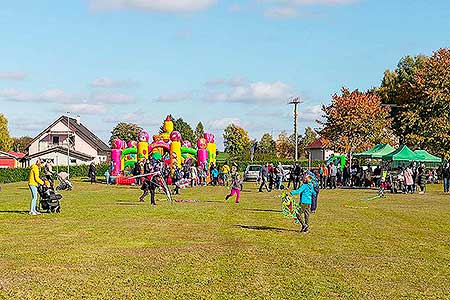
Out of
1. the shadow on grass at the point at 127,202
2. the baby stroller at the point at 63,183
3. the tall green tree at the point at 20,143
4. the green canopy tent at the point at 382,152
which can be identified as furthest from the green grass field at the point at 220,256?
the tall green tree at the point at 20,143

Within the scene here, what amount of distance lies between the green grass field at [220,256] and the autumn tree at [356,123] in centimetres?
4682

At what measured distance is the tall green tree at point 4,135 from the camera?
112 metres

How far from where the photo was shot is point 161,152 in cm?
4944

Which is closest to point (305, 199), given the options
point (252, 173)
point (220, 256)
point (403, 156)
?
point (220, 256)

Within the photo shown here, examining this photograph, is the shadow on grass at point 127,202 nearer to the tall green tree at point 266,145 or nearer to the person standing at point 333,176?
the person standing at point 333,176

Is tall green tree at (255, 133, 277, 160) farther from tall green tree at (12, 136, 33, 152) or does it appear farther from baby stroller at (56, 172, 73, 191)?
baby stroller at (56, 172, 73, 191)

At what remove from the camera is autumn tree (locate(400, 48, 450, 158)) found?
56.6 m

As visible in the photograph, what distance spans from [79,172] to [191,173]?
27710 millimetres

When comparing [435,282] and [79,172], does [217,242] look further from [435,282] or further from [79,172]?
[79,172]

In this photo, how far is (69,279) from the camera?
1076cm

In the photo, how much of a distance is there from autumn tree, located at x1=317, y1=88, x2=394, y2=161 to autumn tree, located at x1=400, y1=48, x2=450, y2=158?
8.46 m

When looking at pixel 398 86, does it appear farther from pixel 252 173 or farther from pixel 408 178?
pixel 408 178

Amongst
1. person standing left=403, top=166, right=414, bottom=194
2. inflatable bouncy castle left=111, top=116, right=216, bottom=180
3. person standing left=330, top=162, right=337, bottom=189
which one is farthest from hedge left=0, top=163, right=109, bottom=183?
person standing left=403, top=166, right=414, bottom=194

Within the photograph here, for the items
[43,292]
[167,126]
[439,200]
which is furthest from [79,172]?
[43,292]
